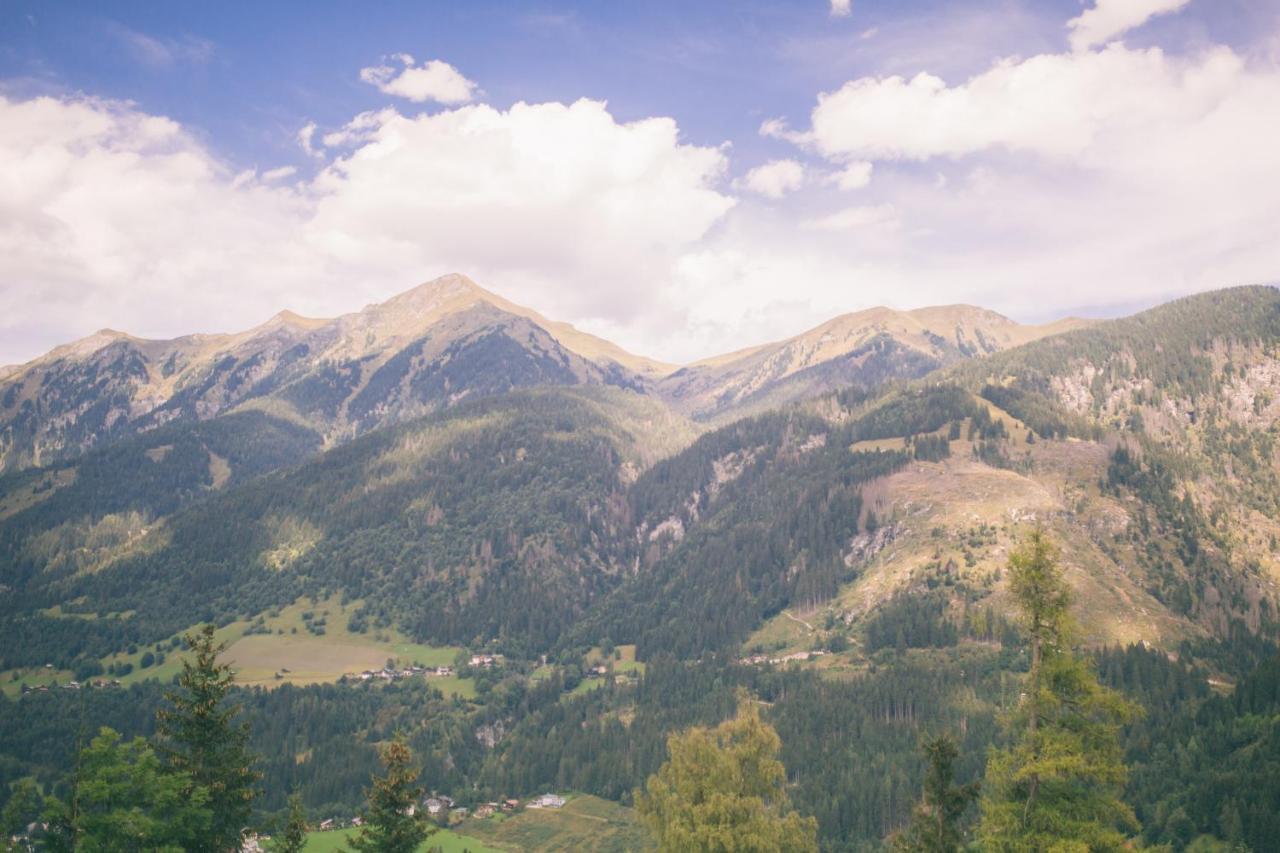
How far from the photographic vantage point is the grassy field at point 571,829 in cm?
16438

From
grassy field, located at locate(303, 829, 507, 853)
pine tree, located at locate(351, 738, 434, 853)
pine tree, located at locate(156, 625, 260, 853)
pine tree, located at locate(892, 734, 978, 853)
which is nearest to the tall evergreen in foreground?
pine tree, located at locate(892, 734, 978, 853)

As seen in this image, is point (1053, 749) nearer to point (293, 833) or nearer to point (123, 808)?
point (293, 833)

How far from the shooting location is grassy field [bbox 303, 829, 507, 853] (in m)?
150

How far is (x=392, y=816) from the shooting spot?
4328cm

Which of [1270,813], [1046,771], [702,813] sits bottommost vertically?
[1270,813]

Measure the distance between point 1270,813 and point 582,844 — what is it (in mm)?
116808

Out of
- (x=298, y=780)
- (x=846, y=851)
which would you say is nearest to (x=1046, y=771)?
(x=846, y=851)

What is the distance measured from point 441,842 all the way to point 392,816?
5355 inches

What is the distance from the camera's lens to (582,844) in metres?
165

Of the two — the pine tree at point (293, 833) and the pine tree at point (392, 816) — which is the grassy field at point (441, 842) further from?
the pine tree at point (392, 816)

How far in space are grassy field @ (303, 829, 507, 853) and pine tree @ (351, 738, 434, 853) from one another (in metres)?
118

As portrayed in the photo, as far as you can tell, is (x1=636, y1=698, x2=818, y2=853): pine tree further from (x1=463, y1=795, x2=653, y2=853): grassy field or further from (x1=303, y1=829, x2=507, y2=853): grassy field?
(x1=463, y1=795, x2=653, y2=853): grassy field

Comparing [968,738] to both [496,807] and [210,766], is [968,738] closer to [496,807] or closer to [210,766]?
[496,807]

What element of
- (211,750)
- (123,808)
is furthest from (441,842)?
(123,808)
